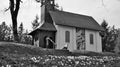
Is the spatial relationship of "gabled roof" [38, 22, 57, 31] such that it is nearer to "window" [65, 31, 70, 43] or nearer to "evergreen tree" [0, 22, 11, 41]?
"window" [65, 31, 70, 43]

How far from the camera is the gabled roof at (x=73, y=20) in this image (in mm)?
34169

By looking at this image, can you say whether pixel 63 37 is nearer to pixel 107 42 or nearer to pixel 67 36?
pixel 67 36

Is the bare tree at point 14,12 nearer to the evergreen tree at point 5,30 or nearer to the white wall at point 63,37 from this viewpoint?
the white wall at point 63,37

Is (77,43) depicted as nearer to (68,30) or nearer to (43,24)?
(68,30)

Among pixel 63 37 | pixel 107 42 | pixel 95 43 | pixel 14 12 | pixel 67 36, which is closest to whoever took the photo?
A: pixel 14 12

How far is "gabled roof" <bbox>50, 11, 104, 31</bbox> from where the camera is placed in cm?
3417

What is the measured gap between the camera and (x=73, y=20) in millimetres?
36312

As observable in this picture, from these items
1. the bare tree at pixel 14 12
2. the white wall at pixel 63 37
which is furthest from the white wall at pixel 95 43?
the bare tree at pixel 14 12

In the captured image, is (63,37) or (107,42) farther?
(107,42)

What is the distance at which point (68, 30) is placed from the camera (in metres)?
34.2

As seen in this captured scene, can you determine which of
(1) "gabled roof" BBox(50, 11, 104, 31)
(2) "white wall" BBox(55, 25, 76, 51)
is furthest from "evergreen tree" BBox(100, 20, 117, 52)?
(2) "white wall" BBox(55, 25, 76, 51)

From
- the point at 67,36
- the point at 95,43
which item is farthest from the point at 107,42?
the point at 67,36

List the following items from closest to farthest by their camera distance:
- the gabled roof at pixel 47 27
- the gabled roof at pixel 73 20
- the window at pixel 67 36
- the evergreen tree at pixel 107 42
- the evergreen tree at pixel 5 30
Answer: the gabled roof at pixel 47 27, the window at pixel 67 36, the gabled roof at pixel 73 20, the evergreen tree at pixel 107 42, the evergreen tree at pixel 5 30

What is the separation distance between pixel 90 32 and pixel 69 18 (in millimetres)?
4587
